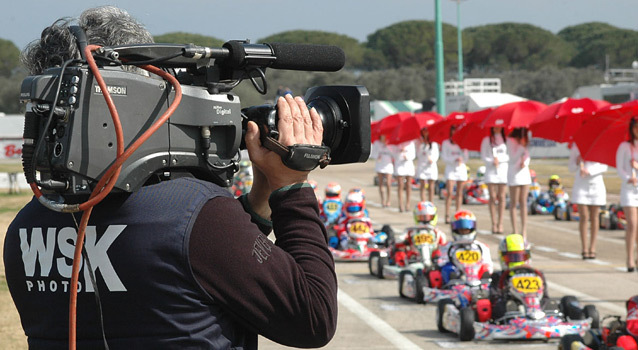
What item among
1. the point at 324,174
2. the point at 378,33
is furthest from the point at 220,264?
the point at 378,33

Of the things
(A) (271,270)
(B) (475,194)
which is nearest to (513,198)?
(B) (475,194)

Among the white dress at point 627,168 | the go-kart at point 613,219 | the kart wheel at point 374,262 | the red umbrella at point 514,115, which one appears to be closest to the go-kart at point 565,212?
the go-kart at point 613,219

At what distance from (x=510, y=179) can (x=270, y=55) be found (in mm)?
13526

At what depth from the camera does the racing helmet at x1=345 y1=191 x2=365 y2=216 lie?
15.9 m

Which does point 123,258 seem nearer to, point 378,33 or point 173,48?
point 173,48

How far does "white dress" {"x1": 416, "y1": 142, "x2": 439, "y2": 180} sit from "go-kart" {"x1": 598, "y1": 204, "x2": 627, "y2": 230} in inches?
156

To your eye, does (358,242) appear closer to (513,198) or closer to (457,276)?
(513,198)

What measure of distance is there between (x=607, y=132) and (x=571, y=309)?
3.79m

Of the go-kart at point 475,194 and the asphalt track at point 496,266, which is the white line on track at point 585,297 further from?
the go-kart at point 475,194

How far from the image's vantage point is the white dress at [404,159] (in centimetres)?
2234

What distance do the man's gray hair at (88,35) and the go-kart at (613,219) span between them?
1692cm

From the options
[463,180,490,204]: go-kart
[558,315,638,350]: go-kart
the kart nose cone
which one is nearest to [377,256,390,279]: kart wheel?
the kart nose cone

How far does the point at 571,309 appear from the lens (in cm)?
895

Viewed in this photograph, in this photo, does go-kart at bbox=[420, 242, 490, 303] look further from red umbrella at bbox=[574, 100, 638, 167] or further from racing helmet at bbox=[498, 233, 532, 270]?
red umbrella at bbox=[574, 100, 638, 167]
